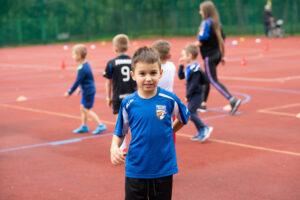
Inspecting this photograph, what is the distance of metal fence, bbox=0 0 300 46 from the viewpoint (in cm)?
4050

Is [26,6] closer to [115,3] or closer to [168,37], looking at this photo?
[115,3]

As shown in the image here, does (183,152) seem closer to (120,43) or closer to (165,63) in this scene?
(165,63)

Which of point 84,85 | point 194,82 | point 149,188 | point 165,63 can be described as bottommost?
point 149,188

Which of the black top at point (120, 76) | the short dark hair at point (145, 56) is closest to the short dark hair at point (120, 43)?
the black top at point (120, 76)

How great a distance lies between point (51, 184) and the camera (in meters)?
5.93

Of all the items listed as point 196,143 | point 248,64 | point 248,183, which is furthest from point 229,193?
point 248,64

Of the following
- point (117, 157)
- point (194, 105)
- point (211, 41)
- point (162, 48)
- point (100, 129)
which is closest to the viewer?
point (117, 157)

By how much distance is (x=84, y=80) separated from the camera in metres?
8.68

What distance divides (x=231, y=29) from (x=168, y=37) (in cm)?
551

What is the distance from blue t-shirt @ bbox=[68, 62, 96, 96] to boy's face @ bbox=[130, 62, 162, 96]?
4.74m

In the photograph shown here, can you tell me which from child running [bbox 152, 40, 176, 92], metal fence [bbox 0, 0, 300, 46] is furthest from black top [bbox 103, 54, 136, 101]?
metal fence [bbox 0, 0, 300, 46]

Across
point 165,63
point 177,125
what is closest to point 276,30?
point 165,63

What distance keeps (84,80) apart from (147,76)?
4901 millimetres

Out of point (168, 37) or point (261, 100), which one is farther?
point (168, 37)
